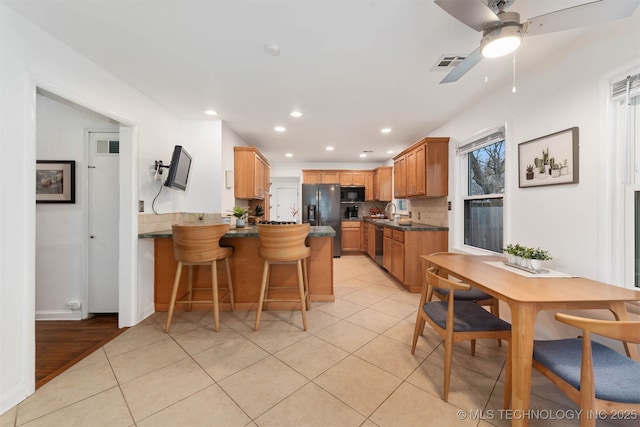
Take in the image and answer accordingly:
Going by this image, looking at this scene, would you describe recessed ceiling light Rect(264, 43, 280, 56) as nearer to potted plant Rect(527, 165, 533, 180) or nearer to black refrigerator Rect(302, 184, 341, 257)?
potted plant Rect(527, 165, 533, 180)

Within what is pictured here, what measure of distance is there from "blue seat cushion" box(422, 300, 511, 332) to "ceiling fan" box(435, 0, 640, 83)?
5.62 ft

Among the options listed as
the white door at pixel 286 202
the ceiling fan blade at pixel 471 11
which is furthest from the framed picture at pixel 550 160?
the white door at pixel 286 202

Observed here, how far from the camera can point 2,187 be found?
1.40 m

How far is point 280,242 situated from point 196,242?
31.6 inches

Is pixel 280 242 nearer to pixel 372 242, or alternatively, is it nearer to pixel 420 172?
pixel 420 172

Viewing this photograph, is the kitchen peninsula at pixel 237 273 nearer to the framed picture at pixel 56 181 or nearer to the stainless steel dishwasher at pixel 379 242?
the framed picture at pixel 56 181

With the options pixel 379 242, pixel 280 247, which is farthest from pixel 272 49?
pixel 379 242

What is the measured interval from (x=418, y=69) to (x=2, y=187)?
3.11m

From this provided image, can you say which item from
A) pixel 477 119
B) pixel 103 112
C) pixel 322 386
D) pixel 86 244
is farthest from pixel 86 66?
pixel 477 119

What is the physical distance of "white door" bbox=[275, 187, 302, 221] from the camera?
6996 millimetres

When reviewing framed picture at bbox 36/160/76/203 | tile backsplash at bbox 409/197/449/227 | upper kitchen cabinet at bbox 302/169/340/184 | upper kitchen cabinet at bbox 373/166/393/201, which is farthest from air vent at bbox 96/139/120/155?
upper kitchen cabinet at bbox 373/166/393/201

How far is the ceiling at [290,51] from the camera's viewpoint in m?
1.48

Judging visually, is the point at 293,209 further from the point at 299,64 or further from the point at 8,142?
the point at 8,142

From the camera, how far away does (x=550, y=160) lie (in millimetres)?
1991
